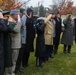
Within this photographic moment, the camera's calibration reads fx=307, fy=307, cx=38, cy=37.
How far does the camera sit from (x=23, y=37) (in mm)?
8930

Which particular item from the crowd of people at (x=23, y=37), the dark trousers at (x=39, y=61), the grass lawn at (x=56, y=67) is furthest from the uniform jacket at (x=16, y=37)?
the dark trousers at (x=39, y=61)

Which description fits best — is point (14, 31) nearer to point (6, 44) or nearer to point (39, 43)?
point (6, 44)

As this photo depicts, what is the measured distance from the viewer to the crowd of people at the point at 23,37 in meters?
7.02

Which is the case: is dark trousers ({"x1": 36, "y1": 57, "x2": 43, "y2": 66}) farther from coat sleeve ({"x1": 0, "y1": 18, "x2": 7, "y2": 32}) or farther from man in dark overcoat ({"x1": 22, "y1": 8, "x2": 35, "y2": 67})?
coat sleeve ({"x1": 0, "y1": 18, "x2": 7, "y2": 32})

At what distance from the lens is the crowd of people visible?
277 inches

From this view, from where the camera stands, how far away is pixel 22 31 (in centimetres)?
889

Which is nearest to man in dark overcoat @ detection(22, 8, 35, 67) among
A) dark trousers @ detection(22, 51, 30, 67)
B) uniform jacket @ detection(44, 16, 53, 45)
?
dark trousers @ detection(22, 51, 30, 67)

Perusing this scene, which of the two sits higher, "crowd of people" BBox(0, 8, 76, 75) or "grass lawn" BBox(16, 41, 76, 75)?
"crowd of people" BBox(0, 8, 76, 75)

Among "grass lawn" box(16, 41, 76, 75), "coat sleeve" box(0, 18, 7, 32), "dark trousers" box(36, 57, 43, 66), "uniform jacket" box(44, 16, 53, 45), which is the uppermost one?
"coat sleeve" box(0, 18, 7, 32)

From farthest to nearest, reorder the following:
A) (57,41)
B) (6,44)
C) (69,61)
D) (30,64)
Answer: (57,41) < (69,61) < (30,64) < (6,44)

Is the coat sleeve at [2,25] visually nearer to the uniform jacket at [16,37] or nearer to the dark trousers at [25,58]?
the uniform jacket at [16,37]

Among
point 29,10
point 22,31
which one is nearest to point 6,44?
point 22,31

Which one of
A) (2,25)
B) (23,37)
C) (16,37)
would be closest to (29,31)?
(23,37)

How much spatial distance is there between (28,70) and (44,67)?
735mm
